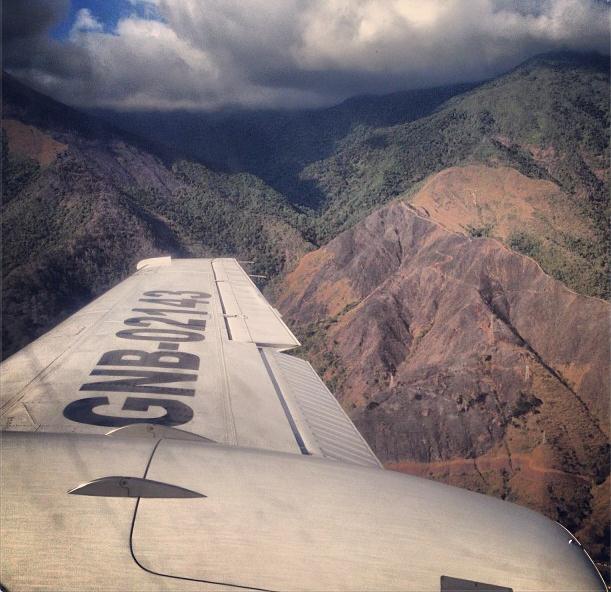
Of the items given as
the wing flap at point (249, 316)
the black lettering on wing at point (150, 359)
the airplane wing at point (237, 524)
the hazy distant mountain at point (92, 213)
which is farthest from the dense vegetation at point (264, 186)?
the airplane wing at point (237, 524)

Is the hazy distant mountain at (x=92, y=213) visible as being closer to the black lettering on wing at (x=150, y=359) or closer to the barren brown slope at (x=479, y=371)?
the barren brown slope at (x=479, y=371)

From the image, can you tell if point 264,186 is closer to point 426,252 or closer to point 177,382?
point 426,252

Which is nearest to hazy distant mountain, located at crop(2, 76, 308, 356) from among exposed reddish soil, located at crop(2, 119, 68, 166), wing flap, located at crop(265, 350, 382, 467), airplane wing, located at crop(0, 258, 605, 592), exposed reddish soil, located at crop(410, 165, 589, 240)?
exposed reddish soil, located at crop(2, 119, 68, 166)

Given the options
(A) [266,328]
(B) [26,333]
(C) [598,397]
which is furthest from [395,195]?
(A) [266,328]

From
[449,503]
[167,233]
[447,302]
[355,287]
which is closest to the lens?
A: [449,503]

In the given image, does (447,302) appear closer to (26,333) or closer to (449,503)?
(26,333)

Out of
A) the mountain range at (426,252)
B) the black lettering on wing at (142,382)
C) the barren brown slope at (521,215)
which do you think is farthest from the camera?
the barren brown slope at (521,215)
